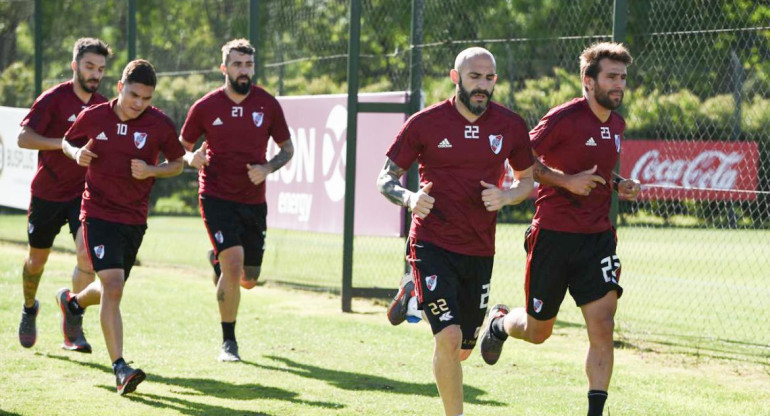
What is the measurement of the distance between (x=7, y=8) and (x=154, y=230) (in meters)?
7.17

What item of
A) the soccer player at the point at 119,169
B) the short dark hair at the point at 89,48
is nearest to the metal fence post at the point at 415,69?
the short dark hair at the point at 89,48

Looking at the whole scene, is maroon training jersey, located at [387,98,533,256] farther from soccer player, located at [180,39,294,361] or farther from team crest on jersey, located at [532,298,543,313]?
soccer player, located at [180,39,294,361]

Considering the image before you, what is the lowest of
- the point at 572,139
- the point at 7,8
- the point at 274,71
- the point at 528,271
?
the point at 528,271

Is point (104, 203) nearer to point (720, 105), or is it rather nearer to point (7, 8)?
point (720, 105)

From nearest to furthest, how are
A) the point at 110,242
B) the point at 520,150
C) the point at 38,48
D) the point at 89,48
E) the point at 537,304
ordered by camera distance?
the point at 520,150, the point at 537,304, the point at 110,242, the point at 89,48, the point at 38,48

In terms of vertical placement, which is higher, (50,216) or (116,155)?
(116,155)

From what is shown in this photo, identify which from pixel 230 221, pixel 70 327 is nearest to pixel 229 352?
pixel 230 221

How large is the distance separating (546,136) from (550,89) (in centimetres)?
1253

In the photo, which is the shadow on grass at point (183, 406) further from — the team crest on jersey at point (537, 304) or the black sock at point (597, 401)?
the black sock at point (597, 401)

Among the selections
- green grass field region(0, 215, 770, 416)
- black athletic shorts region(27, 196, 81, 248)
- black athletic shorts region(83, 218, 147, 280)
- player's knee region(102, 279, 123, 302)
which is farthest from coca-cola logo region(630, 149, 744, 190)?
player's knee region(102, 279, 123, 302)

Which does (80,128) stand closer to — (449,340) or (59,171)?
(59,171)

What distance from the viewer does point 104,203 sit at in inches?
302

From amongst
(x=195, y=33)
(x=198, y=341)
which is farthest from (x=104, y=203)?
(x=195, y=33)

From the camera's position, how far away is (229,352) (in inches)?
342
